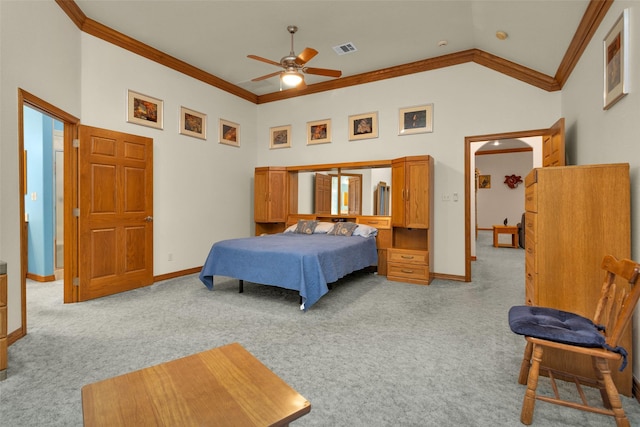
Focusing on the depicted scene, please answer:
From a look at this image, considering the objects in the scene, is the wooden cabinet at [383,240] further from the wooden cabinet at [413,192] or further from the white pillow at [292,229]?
the white pillow at [292,229]

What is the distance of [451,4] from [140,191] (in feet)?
14.7

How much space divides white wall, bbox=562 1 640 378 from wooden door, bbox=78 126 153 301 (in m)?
4.98

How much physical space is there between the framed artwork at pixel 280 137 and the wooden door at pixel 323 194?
1.02 meters

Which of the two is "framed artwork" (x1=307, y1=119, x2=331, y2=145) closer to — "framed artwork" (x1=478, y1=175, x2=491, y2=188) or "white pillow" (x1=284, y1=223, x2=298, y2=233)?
"white pillow" (x1=284, y1=223, x2=298, y2=233)

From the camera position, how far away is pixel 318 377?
2.14m

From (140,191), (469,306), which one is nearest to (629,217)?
(469,306)

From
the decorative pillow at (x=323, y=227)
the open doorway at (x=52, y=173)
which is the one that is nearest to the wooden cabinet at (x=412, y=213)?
the decorative pillow at (x=323, y=227)

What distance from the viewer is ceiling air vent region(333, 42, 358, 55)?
4590 mm

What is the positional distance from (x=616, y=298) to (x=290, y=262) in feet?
8.61

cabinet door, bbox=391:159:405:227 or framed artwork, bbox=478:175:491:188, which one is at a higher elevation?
framed artwork, bbox=478:175:491:188

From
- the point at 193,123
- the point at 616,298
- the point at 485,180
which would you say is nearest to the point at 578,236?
the point at 616,298

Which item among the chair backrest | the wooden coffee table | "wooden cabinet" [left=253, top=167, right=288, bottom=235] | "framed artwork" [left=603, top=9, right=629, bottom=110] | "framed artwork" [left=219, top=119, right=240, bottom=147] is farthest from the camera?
"wooden cabinet" [left=253, top=167, right=288, bottom=235]

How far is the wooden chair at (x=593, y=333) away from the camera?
156cm

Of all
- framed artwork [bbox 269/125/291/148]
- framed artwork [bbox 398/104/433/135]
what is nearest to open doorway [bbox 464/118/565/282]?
framed artwork [bbox 398/104/433/135]
